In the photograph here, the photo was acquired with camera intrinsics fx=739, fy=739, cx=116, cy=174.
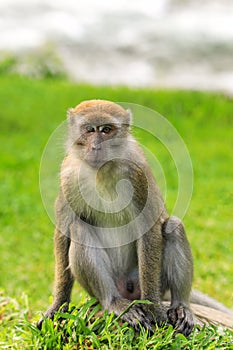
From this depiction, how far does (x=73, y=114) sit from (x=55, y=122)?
34.9 ft

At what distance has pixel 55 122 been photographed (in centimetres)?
1580

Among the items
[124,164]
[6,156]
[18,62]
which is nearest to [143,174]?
[124,164]

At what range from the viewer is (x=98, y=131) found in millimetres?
5047

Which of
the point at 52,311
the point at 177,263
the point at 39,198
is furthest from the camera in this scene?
the point at 39,198

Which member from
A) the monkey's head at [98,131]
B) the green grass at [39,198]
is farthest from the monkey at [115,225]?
the green grass at [39,198]

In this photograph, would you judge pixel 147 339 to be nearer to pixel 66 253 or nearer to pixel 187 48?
pixel 66 253

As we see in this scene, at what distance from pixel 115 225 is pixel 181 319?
80 cm

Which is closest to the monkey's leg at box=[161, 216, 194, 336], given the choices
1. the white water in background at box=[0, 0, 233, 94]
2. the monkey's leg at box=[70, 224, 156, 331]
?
the monkey's leg at box=[70, 224, 156, 331]

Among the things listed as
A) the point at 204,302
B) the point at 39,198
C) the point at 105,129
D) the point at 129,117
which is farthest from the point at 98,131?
the point at 39,198

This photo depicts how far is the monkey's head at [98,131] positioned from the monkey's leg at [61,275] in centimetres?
64

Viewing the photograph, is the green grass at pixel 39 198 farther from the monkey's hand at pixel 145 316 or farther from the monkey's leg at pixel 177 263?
the monkey's leg at pixel 177 263

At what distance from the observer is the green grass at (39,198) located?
6.55 metres

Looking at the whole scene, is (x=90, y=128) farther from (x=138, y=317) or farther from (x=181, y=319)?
(x=181, y=319)

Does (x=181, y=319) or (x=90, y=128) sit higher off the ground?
(x=90, y=128)
